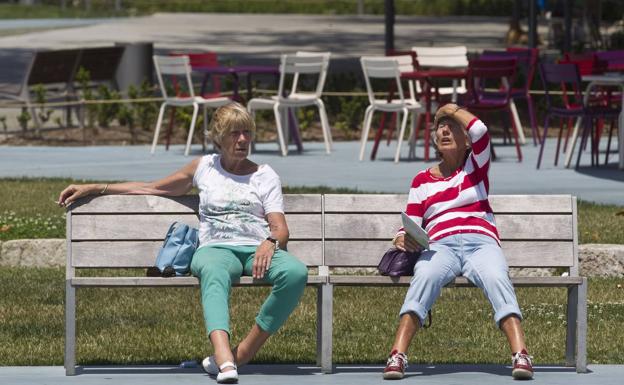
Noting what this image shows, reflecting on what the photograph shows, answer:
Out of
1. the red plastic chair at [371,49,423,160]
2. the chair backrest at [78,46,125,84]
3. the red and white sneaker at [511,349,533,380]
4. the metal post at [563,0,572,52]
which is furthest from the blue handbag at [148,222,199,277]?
the metal post at [563,0,572,52]

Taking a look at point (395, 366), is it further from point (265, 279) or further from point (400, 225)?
point (400, 225)

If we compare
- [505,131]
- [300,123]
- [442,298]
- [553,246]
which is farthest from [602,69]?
[553,246]

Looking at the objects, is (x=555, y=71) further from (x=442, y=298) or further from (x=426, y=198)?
(x=426, y=198)

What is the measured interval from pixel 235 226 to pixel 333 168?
9.44 meters

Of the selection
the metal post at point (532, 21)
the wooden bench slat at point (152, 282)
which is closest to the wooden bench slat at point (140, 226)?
the wooden bench slat at point (152, 282)

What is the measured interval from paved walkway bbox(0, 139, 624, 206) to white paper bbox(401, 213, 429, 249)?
6.99 metres

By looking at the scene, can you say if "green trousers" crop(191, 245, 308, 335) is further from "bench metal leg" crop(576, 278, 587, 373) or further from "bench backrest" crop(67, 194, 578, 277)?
"bench metal leg" crop(576, 278, 587, 373)

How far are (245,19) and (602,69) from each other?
131ft

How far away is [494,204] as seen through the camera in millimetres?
7172

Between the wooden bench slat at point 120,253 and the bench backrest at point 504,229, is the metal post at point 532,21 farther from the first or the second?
the wooden bench slat at point 120,253

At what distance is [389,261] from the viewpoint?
684 centimetres

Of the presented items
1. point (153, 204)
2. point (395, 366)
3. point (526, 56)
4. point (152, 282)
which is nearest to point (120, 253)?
point (153, 204)

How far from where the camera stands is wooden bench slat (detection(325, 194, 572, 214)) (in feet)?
23.3

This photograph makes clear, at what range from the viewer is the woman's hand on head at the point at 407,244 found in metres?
6.84
